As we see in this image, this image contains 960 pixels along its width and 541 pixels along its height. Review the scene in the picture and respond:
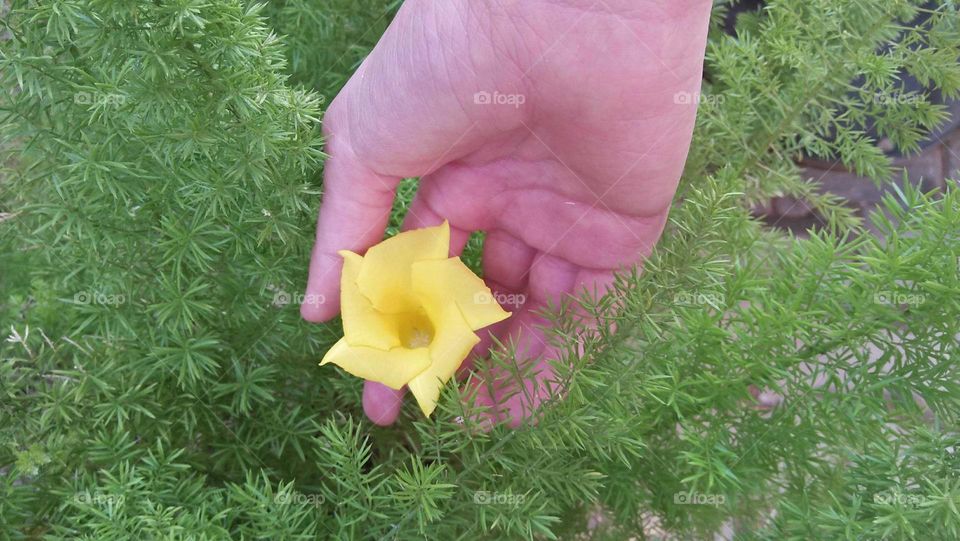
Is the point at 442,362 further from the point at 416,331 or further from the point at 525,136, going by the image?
the point at 525,136

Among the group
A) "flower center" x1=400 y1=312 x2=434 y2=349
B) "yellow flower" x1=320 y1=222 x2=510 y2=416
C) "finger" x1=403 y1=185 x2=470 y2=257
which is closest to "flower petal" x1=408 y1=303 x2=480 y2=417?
"yellow flower" x1=320 y1=222 x2=510 y2=416

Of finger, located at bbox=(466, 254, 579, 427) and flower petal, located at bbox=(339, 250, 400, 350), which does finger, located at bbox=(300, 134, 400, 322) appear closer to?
flower petal, located at bbox=(339, 250, 400, 350)

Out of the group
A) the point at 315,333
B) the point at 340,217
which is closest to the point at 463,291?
the point at 340,217

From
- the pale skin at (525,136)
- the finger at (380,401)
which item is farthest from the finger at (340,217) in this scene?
the finger at (380,401)

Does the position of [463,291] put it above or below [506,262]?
above

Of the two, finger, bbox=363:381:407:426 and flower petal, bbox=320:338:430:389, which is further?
finger, bbox=363:381:407:426

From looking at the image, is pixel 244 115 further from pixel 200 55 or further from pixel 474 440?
pixel 474 440

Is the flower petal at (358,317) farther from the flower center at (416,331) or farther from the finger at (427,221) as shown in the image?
the finger at (427,221)

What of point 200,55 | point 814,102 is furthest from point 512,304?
point 814,102
